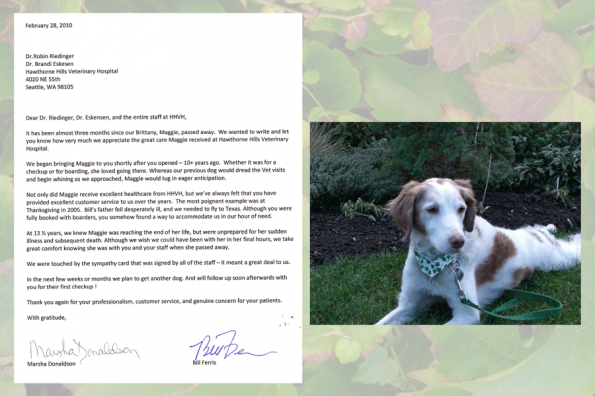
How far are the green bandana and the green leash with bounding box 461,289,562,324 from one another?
0.28m

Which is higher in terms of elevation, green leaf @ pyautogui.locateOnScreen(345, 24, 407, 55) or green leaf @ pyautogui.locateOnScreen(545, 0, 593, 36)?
green leaf @ pyautogui.locateOnScreen(545, 0, 593, 36)

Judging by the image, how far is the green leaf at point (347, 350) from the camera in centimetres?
313

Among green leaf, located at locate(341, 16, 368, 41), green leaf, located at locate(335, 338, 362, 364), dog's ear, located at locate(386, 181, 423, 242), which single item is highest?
green leaf, located at locate(341, 16, 368, 41)

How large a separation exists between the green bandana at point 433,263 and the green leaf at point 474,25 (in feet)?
4.54

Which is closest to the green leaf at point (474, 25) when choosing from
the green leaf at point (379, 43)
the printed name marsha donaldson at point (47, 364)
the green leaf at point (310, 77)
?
the green leaf at point (379, 43)

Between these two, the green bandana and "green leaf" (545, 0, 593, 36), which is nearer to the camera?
"green leaf" (545, 0, 593, 36)

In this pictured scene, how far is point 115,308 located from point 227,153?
130 centimetres

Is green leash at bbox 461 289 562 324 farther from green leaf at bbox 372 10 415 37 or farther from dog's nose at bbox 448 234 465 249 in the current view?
green leaf at bbox 372 10 415 37

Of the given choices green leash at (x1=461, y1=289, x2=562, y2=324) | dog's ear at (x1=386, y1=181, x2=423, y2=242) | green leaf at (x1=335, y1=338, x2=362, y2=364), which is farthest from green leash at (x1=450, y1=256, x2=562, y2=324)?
green leaf at (x1=335, y1=338, x2=362, y2=364)

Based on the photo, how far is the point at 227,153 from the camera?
3.07 m

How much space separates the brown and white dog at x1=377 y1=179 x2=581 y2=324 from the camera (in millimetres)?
3266

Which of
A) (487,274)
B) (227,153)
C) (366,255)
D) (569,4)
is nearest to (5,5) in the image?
(227,153)
